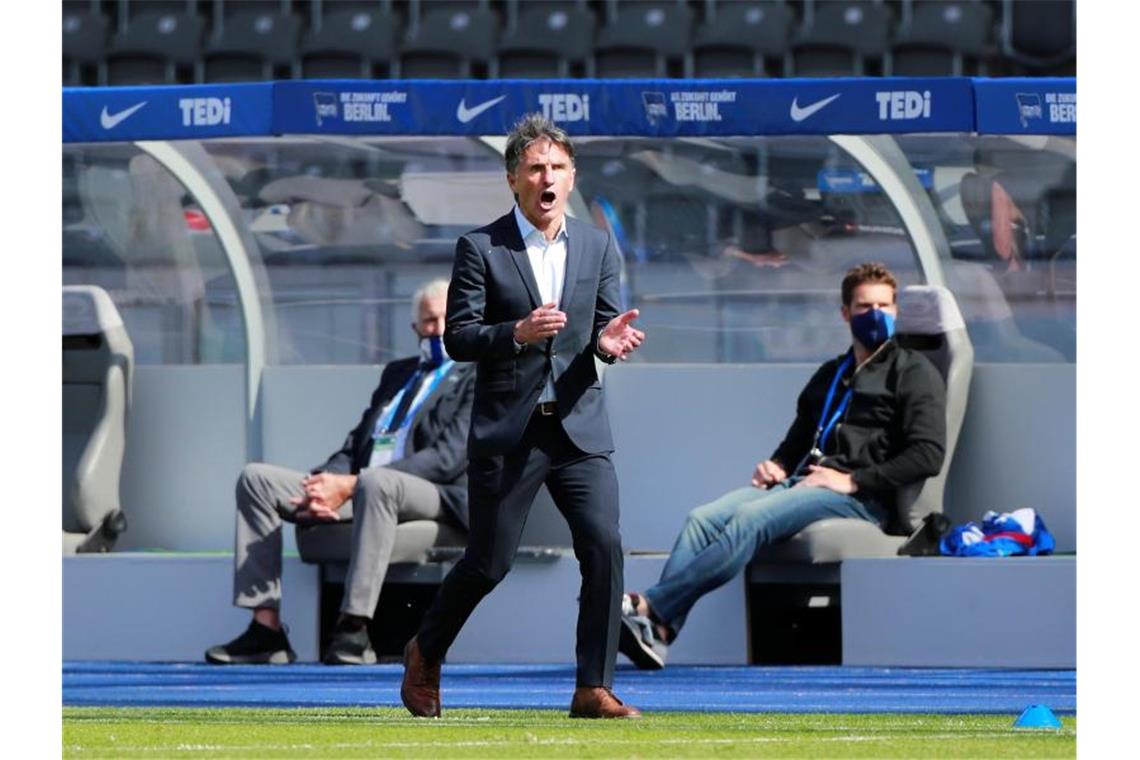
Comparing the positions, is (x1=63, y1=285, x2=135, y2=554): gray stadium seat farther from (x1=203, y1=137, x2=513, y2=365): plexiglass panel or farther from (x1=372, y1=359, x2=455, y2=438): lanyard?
(x1=372, y1=359, x2=455, y2=438): lanyard

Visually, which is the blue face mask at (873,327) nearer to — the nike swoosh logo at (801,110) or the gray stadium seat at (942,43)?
the nike swoosh logo at (801,110)

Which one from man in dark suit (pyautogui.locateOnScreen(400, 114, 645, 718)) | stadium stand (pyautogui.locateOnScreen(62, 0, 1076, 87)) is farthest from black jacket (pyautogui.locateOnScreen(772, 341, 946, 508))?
stadium stand (pyautogui.locateOnScreen(62, 0, 1076, 87))

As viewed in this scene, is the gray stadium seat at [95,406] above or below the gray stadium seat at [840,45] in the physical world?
below

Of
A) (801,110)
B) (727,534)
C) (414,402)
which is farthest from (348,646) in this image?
(801,110)

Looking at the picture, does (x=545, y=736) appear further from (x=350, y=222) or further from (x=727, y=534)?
(x=350, y=222)

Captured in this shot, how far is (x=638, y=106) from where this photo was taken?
1005cm

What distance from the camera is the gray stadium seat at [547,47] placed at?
23.0 metres

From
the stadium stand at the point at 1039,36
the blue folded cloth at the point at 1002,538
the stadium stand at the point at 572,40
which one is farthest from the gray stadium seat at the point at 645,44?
the blue folded cloth at the point at 1002,538

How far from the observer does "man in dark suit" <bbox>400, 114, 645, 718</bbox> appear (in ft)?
→ 21.1

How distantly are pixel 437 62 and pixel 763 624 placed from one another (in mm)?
14151

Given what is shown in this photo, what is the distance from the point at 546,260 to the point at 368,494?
3.40 metres

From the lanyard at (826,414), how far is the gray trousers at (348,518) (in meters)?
1.59

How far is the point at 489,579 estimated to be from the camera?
6504 mm
